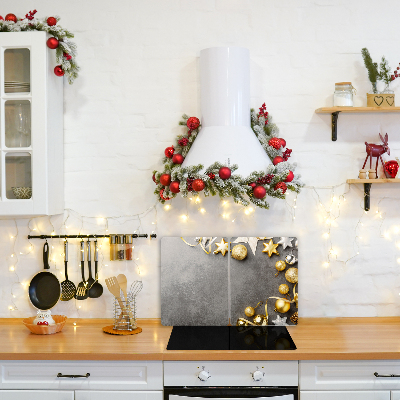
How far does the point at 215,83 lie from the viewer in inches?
84.7

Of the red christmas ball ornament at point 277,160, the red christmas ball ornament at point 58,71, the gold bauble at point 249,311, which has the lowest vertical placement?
the gold bauble at point 249,311

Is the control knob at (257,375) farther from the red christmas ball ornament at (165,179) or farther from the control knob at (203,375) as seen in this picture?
the red christmas ball ornament at (165,179)

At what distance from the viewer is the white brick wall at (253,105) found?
234 cm

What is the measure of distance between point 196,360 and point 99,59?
1.61 m

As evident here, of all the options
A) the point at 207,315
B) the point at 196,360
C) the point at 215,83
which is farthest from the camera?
the point at 207,315

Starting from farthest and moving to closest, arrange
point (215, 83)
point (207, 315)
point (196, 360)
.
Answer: point (207, 315) < point (215, 83) < point (196, 360)

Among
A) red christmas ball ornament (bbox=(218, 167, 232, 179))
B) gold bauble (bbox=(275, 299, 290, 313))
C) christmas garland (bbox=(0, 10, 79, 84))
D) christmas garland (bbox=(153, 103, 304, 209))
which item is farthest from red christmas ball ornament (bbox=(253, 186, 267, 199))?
christmas garland (bbox=(0, 10, 79, 84))

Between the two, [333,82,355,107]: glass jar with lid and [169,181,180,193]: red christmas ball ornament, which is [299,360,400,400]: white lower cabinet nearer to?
[169,181,180,193]: red christmas ball ornament

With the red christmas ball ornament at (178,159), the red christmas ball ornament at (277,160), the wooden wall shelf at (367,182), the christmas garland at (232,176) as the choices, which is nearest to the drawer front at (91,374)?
the christmas garland at (232,176)

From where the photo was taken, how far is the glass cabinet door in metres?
2.08

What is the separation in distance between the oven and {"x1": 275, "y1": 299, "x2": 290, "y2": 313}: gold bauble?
43cm

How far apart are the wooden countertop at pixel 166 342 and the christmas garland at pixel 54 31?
4.23 feet

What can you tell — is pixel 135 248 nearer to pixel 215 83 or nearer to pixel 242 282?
pixel 242 282

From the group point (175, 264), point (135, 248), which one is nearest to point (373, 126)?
point (175, 264)
